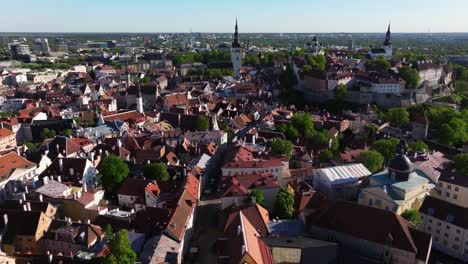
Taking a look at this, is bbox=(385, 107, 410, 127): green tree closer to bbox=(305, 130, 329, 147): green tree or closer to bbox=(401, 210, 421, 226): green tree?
bbox=(305, 130, 329, 147): green tree

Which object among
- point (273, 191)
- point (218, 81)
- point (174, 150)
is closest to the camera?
point (273, 191)

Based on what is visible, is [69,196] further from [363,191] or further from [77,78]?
[77,78]

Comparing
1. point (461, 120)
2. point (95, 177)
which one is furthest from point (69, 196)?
point (461, 120)

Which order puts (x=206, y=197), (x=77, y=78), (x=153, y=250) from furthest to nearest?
(x=77, y=78), (x=206, y=197), (x=153, y=250)

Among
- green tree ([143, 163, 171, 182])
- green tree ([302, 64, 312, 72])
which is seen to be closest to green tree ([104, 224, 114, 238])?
green tree ([143, 163, 171, 182])

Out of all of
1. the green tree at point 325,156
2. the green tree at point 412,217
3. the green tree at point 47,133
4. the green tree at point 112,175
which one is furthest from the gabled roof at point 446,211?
the green tree at point 47,133

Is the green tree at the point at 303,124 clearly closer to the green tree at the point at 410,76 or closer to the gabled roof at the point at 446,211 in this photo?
the gabled roof at the point at 446,211
